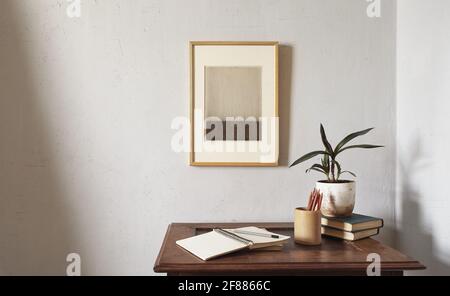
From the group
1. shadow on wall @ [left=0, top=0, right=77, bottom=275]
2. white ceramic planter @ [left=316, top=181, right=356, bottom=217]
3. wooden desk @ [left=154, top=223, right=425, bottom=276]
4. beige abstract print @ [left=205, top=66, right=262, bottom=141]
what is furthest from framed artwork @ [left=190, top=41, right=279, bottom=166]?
shadow on wall @ [left=0, top=0, right=77, bottom=275]

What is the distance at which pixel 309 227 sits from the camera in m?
1.01

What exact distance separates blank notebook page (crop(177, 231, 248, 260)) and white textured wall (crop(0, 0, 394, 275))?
0.30m

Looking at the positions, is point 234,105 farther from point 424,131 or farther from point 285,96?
point 424,131

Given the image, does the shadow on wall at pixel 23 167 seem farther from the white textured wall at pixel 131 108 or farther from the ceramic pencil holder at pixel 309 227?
the ceramic pencil holder at pixel 309 227

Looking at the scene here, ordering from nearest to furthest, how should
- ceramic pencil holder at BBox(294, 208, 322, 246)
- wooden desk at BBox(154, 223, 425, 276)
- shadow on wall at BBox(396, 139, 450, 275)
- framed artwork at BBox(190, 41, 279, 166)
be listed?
wooden desk at BBox(154, 223, 425, 276) < ceramic pencil holder at BBox(294, 208, 322, 246) < shadow on wall at BBox(396, 139, 450, 275) < framed artwork at BBox(190, 41, 279, 166)

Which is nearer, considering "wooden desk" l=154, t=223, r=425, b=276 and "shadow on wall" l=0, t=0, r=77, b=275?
"wooden desk" l=154, t=223, r=425, b=276

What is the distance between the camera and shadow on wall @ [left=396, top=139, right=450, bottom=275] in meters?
1.12

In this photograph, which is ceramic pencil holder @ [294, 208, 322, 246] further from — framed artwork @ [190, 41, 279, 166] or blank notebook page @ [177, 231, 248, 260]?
framed artwork @ [190, 41, 279, 166]

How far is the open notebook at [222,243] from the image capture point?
92 cm

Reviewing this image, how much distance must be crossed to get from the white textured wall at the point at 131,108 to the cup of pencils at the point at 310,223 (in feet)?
0.96

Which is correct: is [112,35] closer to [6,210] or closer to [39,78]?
[39,78]

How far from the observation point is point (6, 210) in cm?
131

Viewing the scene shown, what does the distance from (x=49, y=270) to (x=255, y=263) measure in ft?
2.86
